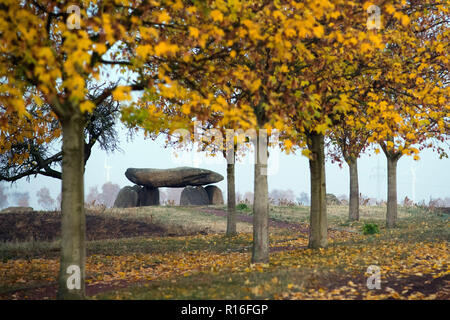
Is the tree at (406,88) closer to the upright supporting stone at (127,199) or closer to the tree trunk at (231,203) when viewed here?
the tree trunk at (231,203)

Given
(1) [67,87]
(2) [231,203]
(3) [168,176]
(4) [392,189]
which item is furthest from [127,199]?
(1) [67,87]

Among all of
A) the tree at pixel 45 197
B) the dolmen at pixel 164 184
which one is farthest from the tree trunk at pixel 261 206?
the tree at pixel 45 197

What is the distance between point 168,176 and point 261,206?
84.8ft

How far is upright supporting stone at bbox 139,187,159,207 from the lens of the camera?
38.0 metres

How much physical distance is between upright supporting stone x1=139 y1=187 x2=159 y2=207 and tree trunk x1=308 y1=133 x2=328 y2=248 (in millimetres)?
24412

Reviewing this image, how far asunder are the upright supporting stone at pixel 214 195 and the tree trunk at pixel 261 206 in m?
26.4

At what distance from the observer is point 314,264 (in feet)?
39.0

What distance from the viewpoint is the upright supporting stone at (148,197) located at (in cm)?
3803

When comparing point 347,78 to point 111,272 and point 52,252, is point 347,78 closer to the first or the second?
point 111,272

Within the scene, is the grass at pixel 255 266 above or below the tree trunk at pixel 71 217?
below

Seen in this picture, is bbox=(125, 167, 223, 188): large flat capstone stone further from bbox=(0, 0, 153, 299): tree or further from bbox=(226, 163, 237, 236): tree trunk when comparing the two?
bbox=(0, 0, 153, 299): tree

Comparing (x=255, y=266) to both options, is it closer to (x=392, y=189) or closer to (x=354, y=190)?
(x=392, y=189)

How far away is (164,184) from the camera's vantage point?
3803 cm

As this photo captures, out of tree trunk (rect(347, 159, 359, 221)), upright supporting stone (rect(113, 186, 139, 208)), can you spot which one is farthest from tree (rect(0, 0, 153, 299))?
upright supporting stone (rect(113, 186, 139, 208))
